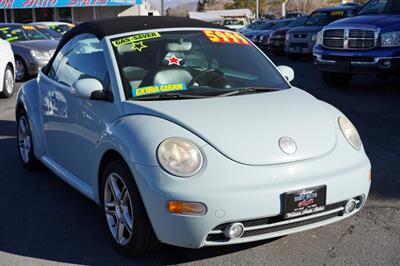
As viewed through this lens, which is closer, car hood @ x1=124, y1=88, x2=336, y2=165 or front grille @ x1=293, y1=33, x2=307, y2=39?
car hood @ x1=124, y1=88, x2=336, y2=165

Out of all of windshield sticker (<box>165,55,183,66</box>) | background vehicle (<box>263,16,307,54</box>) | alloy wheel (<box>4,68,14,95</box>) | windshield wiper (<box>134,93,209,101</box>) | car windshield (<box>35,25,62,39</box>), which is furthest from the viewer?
background vehicle (<box>263,16,307,54</box>)

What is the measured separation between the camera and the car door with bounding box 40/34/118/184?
4.16 metres

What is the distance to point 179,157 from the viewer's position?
3.38 meters

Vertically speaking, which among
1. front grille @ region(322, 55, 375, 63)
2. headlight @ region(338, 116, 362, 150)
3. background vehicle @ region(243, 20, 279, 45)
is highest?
headlight @ region(338, 116, 362, 150)

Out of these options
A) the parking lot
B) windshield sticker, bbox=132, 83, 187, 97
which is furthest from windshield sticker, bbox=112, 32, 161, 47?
the parking lot

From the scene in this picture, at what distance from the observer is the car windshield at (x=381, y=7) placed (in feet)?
34.8

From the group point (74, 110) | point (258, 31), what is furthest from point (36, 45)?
point (258, 31)

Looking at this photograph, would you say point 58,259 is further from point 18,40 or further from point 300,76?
point 18,40

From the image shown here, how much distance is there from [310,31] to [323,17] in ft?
3.56

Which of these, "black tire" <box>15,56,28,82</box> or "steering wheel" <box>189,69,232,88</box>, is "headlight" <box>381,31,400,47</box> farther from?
"black tire" <box>15,56,28,82</box>

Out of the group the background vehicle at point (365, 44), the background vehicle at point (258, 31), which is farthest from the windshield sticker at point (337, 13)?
the background vehicle at point (258, 31)

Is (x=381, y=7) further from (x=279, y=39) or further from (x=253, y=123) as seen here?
(x=279, y=39)

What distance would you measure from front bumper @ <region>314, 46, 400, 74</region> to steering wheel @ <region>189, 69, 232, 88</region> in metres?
6.13

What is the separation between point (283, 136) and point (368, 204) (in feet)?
4.90
